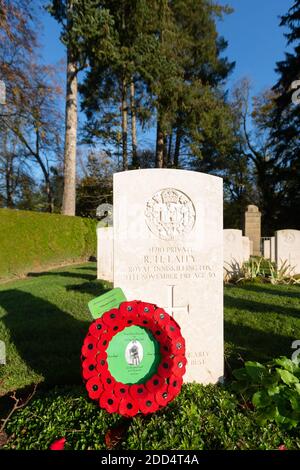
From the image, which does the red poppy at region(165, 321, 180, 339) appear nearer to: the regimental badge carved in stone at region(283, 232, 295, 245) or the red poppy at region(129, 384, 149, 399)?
the red poppy at region(129, 384, 149, 399)

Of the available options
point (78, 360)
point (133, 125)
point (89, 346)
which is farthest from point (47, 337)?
point (133, 125)

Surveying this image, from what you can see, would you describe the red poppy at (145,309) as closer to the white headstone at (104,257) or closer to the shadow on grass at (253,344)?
the shadow on grass at (253,344)

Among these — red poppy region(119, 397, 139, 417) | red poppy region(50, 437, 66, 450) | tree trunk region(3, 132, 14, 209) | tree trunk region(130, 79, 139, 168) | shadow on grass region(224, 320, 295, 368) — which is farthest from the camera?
tree trunk region(3, 132, 14, 209)

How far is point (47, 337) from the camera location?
4.04m

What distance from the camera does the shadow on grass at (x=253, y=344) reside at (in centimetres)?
343

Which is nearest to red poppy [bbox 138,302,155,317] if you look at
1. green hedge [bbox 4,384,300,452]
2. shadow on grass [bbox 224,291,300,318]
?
green hedge [bbox 4,384,300,452]

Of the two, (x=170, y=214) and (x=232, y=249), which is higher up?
(x=170, y=214)

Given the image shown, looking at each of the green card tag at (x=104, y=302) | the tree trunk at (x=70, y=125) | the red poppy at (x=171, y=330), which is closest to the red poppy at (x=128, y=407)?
the red poppy at (x=171, y=330)

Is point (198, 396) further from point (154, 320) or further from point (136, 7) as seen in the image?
point (136, 7)

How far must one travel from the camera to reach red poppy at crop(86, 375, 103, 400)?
84.5 inches

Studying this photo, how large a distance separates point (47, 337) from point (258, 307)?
322 cm

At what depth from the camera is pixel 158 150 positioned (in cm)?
1814

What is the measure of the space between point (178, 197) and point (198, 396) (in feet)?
5.11

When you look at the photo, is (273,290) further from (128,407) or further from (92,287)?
(128,407)
